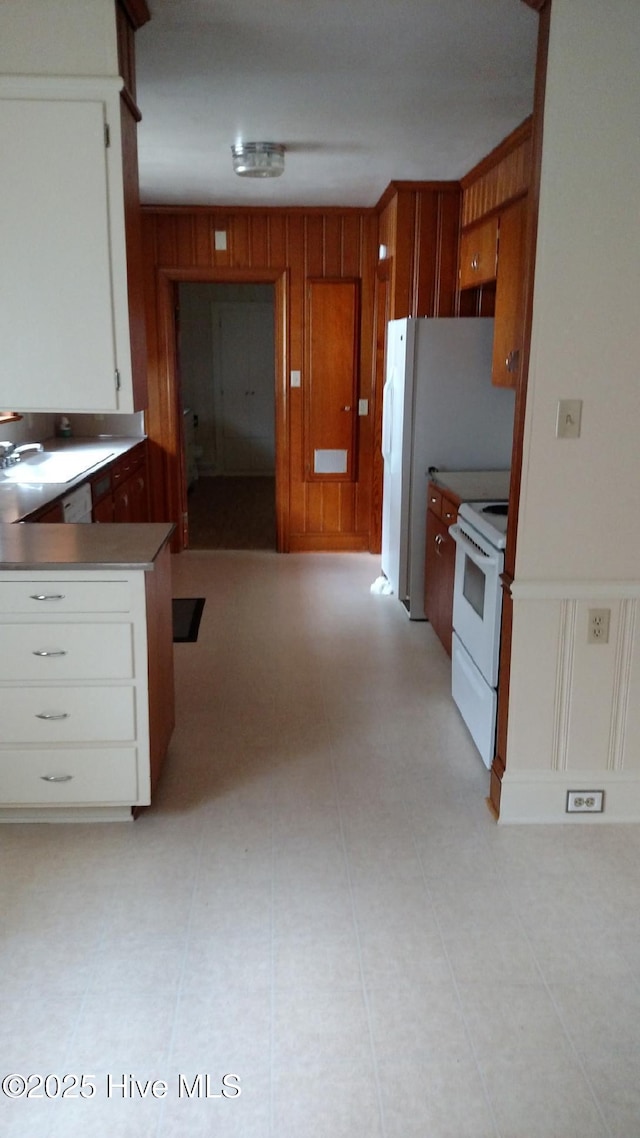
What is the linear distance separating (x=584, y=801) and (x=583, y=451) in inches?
44.9

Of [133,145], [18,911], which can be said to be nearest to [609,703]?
[18,911]

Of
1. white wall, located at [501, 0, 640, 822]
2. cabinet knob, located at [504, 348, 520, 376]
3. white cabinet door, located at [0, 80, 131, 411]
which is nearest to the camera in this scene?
white wall, located at [501, 0, 640, 822]

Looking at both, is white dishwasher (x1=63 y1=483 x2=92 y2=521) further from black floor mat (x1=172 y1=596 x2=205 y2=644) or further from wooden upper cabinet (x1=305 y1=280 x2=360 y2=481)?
wooden upper cabinet (x1=305 y1=280 x2=360 y2=481)

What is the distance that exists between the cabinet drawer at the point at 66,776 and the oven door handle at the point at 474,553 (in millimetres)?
1331

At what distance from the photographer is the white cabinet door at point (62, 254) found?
258 cm

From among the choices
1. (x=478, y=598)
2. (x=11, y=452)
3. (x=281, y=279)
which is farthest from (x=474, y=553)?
(x=281, y=279)

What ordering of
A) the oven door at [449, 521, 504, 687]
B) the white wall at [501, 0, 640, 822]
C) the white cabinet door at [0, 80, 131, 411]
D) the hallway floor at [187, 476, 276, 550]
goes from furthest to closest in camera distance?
1. the hallway floor at [187, 476, 276, 550]
2. the oven door at [449, 521, 504, 687]
3. the white cabinet door at [0, 80, 131, 411]
4. the white wall at [501, 0, 640, 822]

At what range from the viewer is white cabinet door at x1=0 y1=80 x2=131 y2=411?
8.48ft

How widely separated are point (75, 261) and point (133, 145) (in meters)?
0.48

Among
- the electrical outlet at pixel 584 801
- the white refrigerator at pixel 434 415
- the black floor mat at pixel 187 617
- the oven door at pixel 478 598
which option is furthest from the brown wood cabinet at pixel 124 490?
the electrical outlet at pixel 584 801

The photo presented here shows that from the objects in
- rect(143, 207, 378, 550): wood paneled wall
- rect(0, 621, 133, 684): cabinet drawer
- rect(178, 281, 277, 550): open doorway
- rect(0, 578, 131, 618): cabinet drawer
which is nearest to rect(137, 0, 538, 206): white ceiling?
rect(143, 207, 378, 550): wood paneled wall

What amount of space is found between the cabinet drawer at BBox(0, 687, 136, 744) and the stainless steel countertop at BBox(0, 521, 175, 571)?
0.40m

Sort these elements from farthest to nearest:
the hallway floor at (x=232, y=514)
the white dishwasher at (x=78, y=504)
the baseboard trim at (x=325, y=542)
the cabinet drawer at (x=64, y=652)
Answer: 1. the hallway floor at (x=232, y=514)
2. the baseboard trim at (x=325, y=542)
3. the white dishwasher at (x=78, y=504)
4. the cabinet drawer at (x=64, y=652)

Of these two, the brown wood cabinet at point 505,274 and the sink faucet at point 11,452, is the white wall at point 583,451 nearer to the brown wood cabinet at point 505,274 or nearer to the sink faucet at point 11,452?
the brown wood cabinet at point 505,274
